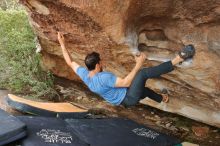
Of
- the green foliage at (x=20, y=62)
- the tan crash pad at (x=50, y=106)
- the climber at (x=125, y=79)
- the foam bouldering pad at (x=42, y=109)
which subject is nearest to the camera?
the climber at (x=125, y=79)

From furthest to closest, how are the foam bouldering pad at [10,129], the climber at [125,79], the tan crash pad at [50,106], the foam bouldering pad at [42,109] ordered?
the tan crash pad at [50,106], the foam bouldering pad at [42,109], the foam bouldering pad at [10,129], the climber at [125,79]

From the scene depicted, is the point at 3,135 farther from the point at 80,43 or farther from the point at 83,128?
the point at 80,43

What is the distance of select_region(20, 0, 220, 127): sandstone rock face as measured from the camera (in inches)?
199

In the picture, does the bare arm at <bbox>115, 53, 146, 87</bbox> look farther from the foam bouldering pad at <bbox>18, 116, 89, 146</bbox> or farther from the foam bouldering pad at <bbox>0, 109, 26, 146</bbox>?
the foam bouldering pad at <bbox>0, 109, 26, 146</bbox>

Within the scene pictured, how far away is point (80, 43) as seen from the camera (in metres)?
6.37

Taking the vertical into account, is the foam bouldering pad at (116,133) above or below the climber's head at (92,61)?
below

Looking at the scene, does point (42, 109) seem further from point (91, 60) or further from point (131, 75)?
point (131, 75)

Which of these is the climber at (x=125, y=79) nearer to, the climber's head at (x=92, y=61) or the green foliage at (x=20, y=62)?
the climber's head at (x=92, y=61)

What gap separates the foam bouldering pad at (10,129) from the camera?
15.6ft

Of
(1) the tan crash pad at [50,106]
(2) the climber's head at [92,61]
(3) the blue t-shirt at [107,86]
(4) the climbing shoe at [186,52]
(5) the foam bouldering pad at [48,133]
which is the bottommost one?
(5) the foam bouldering pad at [48,133]

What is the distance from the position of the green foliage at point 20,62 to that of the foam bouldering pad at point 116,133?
1.94 m

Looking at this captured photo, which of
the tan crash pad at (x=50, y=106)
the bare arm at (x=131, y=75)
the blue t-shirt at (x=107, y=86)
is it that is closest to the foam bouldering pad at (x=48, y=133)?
the tan crash pad at (x=50, y=106)

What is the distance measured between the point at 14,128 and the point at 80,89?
3.20 meters

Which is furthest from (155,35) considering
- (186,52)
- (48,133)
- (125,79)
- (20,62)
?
(20,62)
